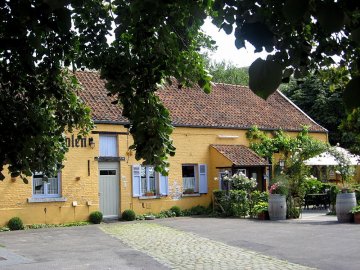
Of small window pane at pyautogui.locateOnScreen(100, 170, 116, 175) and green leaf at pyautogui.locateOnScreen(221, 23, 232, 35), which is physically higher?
green leaf at pyautogui.locateOnScreen(221, 23, 232, 35)

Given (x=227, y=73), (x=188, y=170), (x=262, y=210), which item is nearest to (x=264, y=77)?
(x=262, y=210)

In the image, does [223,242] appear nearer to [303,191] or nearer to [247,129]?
[303,191]

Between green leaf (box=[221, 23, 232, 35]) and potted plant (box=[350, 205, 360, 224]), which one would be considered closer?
green leaf (box=[221, 23, 232, 35])

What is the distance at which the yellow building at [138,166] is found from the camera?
19.6 metres

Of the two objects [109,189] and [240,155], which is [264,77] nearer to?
[109,189]

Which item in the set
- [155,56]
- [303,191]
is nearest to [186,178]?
[303,191]

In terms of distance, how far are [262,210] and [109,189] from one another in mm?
6653

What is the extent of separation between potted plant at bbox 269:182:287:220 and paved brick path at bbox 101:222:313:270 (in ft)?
13.5

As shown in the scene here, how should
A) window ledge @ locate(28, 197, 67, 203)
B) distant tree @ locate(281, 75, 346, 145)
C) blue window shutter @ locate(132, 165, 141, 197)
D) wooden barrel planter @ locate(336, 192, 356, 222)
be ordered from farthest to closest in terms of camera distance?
distant tree @ locate(281, 75, 346, 145) < blue window shutter @ locate(132, 165, 141, 197) < window ledge @ locate(28, 197, 67, 203) < wooden barrel planter @ locate(336, 192, 356, 222)

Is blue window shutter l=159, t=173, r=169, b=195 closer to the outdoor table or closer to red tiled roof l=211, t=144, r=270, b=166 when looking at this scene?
red tiled roof l=211, t=144, r=270, b=166

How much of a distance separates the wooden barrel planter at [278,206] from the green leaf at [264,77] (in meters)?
17.2

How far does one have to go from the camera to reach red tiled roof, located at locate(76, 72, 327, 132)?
22.3 m

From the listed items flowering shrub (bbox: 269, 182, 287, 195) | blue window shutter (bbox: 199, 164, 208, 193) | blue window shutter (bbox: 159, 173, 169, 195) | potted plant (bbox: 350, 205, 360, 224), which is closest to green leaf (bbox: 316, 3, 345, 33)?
potted plant (bbox: 350, 205, 360, 224)

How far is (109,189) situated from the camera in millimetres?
21391
